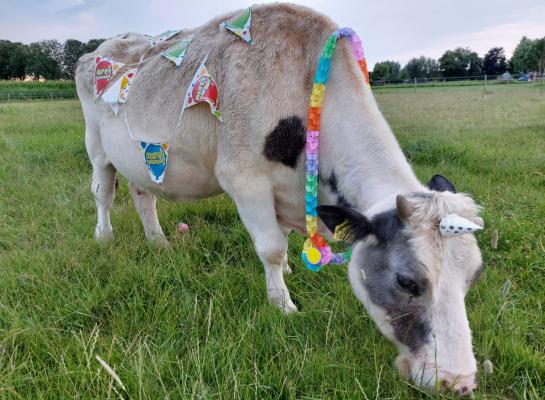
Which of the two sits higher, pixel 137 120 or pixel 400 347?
pixel 137 120

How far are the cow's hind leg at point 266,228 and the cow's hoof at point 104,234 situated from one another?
1.82 metres

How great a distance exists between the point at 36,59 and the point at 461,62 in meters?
80.1

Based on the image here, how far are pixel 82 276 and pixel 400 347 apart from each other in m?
2.54

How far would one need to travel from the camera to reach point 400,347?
2.10m

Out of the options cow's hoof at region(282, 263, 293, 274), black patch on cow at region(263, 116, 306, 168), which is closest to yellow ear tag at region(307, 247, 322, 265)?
black patch on cow at region(263, 116, 306, 168)

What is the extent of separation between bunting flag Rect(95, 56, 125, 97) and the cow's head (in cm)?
309

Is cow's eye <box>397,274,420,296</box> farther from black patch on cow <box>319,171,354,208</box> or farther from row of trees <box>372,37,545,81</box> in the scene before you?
row of trees <box>372,37,545,81</box>

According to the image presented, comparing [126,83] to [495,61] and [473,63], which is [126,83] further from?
[495,61]

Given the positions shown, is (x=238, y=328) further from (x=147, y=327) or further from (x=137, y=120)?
(x=137, y=120)

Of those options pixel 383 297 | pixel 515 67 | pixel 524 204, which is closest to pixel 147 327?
pixel 383 297

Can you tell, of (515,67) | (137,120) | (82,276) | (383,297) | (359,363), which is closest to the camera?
(383,297)

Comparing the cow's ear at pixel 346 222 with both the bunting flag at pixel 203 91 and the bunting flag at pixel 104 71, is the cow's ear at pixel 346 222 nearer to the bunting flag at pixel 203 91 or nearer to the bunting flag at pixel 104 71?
the bunting flag at pixel 203 91

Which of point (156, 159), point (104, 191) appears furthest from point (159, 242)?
point (104, 191)

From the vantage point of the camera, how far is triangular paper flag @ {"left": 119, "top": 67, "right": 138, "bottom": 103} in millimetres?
3752
